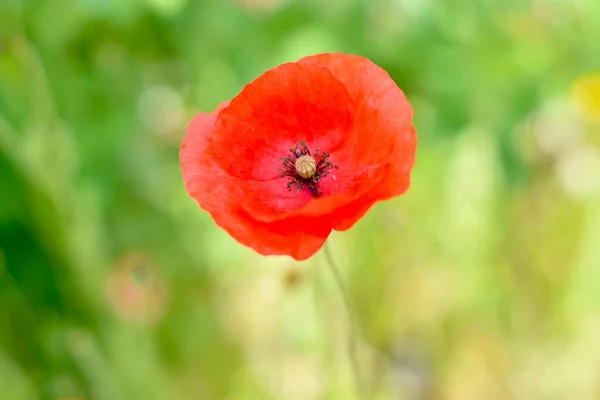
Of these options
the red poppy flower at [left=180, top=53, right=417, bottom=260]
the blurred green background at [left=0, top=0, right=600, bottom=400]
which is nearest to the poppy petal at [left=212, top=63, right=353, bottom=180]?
the red poppy flower at [left=180, top=53, right=417, bottom=260]

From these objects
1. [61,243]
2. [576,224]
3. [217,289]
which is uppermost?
[576,224]

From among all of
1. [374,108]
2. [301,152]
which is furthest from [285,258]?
[374,108]

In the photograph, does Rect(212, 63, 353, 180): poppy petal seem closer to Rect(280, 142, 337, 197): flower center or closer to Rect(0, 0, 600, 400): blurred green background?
Rect(280, 142, 337, 197): flower center

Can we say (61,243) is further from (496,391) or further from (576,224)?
(576,224)

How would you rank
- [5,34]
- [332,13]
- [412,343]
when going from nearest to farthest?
[5,34]
[332,13]
[412,343]

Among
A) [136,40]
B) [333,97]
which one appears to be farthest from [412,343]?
[333,97]

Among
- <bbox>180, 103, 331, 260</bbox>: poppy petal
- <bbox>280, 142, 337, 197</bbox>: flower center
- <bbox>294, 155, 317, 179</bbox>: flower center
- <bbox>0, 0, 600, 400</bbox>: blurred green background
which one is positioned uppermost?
<bbox>0, 0, 600, 400</bbox>: blurred green background
